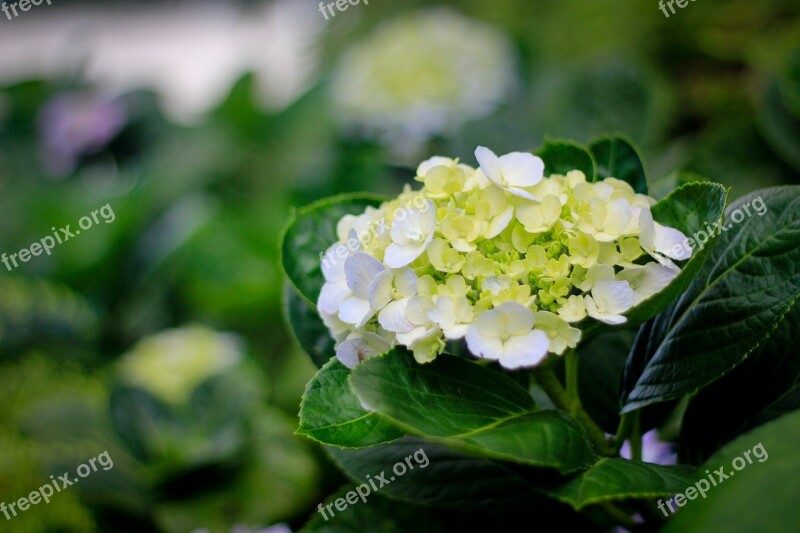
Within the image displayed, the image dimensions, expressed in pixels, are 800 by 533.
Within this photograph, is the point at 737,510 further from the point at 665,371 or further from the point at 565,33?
the point at 565,33

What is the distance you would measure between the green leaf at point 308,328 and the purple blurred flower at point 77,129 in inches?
58.5

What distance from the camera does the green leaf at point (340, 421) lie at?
411 mm

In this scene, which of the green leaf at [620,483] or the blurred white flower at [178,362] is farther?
the blurred white flower at [178,362]

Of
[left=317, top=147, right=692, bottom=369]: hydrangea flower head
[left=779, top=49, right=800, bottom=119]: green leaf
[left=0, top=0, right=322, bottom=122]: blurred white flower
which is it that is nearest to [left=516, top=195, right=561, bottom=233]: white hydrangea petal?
[left=317, top=147, right=692, bottom=369]: hydrangea flower head

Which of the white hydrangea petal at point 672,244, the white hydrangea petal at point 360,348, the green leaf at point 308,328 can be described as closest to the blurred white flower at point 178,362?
the green leaf at point 308,328

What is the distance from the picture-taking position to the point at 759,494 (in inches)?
12.5

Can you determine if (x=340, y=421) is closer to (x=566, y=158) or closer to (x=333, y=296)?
(x=333, y=296)

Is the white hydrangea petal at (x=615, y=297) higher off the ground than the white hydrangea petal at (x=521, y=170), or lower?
lower

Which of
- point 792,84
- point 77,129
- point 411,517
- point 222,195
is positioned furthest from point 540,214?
point 77,129

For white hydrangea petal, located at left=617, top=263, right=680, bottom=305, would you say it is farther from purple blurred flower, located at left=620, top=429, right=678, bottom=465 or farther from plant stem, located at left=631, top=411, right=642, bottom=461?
purple blurred flower, located at left=620, top=429, right=678, bottom=465

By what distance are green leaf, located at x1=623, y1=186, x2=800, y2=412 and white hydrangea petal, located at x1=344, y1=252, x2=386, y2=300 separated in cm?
18

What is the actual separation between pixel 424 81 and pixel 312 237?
1029mm

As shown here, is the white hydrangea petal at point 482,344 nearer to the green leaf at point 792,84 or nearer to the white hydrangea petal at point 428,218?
the white hydrangea petal at point 428,218

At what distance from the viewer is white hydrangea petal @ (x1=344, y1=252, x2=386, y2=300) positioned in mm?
429
